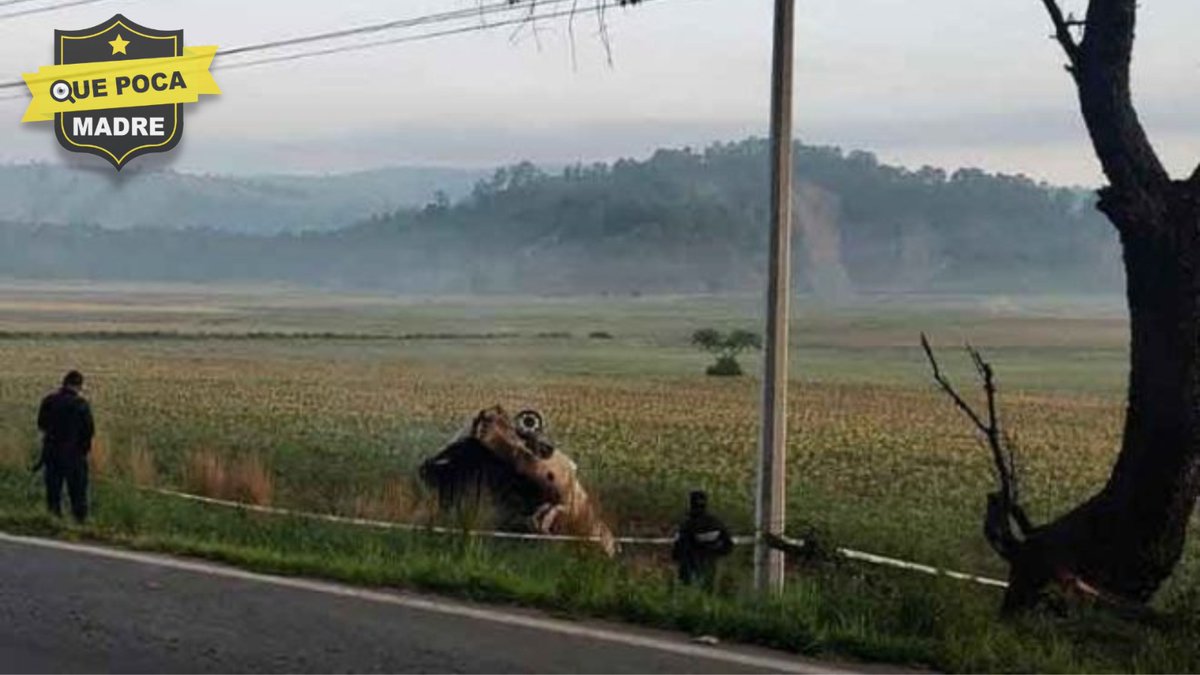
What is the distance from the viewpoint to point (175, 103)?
23.5 meters

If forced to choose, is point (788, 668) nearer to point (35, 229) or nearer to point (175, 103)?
point (175, 103)

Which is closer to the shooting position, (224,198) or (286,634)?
(286,634)

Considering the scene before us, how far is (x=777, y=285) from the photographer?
11438mm

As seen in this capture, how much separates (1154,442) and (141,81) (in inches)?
674

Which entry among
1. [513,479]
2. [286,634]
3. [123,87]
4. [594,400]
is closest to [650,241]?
[594,400]

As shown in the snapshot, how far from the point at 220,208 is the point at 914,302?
41.5 metres

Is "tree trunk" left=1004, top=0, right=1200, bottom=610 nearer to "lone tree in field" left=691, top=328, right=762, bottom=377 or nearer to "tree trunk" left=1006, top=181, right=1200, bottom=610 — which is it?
"tree trunk" left=1006, top=181, right=1200, bottom=610

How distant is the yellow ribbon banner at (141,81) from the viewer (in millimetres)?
23031

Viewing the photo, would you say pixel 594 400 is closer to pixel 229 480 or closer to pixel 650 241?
pixel 229 480

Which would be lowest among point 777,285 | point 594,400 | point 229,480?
point 229,480

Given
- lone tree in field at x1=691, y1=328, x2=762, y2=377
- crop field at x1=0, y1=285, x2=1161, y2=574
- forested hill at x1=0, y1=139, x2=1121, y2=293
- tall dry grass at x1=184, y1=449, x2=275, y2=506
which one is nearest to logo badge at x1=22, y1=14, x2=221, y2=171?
crop field at x1=0, y1=285, x2=1161, y2=574

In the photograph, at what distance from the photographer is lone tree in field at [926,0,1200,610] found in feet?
30.1

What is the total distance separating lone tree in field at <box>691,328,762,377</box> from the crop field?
1.18 meters

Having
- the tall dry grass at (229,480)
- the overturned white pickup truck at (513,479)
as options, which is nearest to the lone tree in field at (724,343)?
the tall dry grass at (229,480)
